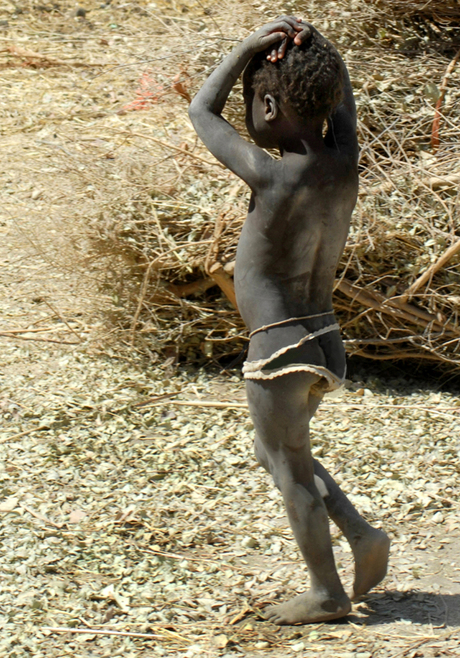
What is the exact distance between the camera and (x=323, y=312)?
8.00 feet

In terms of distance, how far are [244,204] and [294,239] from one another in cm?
185

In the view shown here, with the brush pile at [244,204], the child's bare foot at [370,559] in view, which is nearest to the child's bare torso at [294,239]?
the child's bare foot at [370,559]

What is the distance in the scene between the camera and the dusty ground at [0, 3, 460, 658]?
2.64 meters

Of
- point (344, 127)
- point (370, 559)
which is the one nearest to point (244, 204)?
point (344, 127)

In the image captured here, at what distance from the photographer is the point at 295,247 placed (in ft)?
7.44

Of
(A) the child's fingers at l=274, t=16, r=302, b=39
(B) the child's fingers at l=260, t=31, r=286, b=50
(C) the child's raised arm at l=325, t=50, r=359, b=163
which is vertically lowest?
(C) the child's raised arm at l=325, t=50, r=359, b=163

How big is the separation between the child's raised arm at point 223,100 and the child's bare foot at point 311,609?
4.47ft

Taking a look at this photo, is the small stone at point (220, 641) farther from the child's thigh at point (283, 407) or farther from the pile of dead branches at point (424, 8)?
the pile of dead branches at point (424, 8)

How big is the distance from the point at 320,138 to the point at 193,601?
1687 millimetres

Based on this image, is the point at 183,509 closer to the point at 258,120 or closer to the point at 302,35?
the point at 258,120

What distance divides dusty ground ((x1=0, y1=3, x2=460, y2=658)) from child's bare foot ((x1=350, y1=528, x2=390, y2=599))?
12 cm

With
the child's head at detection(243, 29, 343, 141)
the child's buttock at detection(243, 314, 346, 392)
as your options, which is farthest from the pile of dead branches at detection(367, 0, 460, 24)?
the child's buttock at detection(243, 314, 346, 392)

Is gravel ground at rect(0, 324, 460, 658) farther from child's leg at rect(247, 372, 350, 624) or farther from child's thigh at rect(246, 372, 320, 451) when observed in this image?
child's thigh at rect(246, 372, 320, 451)

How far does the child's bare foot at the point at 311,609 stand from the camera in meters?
2.56
